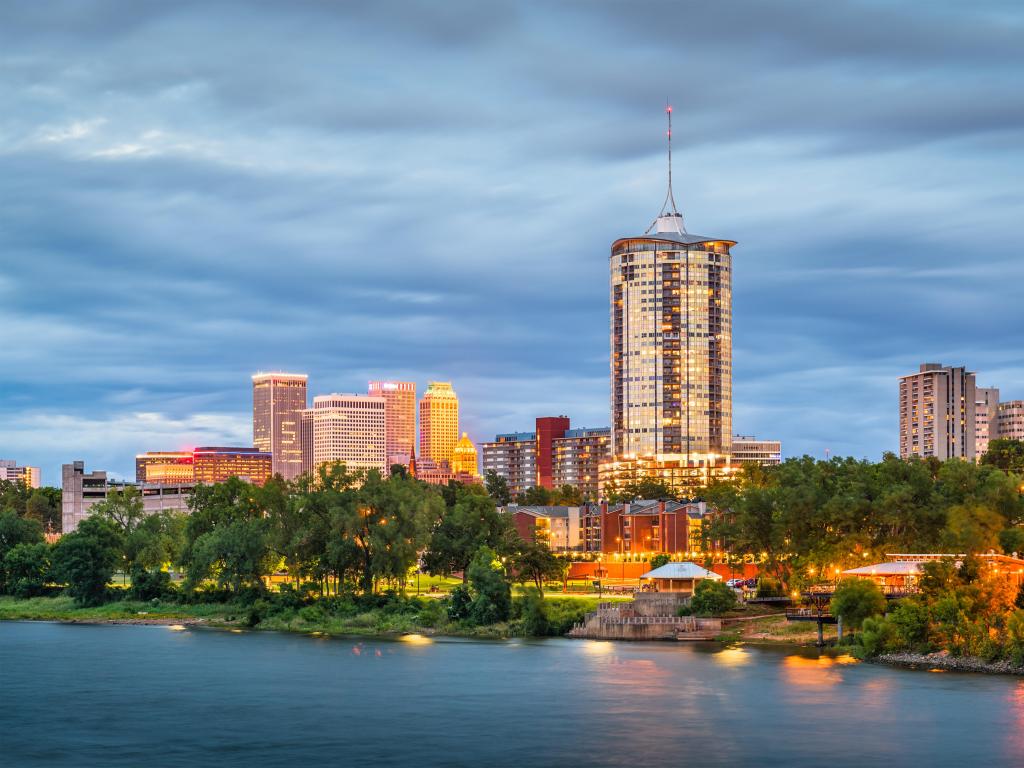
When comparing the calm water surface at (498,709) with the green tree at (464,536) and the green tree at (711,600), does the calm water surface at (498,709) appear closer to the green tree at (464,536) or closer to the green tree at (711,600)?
the green tree at (711,600)

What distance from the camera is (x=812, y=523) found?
12706 centimetres

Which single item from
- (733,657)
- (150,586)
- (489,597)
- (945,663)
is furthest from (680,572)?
(150,586)

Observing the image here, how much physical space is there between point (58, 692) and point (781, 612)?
63770 millimetres

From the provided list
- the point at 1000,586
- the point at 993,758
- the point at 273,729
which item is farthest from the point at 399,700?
the point at 1000,586

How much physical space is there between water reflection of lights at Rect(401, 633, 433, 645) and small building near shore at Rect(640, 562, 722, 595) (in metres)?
22.1

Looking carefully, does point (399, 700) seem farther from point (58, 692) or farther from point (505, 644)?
point (505, 644)

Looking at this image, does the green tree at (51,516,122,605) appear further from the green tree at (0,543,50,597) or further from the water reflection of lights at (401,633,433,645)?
the water reflection of lights at (401,633,433,645)

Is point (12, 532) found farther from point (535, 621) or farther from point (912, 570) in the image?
point (912, 570)

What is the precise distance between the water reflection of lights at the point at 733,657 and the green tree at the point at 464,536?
4582 centimetres

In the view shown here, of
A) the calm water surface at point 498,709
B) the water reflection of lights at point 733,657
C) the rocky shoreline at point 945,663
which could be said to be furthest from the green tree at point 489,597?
the rocky shoreline at point 945,663

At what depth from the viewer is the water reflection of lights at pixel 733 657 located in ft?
317

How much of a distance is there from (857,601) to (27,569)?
353 feet

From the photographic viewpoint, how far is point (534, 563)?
160875 millimetres

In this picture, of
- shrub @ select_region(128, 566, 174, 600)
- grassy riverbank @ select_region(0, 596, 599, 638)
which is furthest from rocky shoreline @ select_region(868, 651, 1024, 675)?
shrub @ select_region(128, 566, 174, 600)
